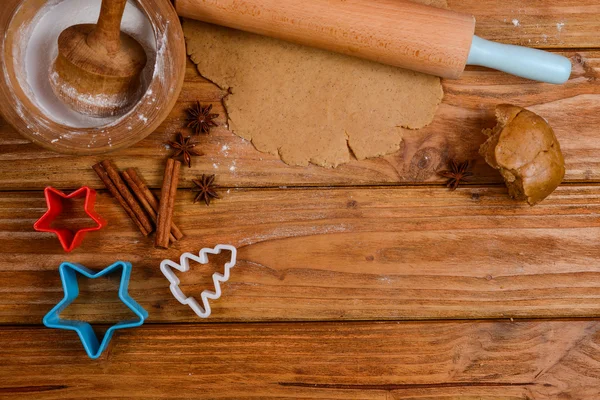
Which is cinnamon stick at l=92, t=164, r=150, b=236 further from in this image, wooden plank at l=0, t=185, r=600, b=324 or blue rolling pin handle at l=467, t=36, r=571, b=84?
blue rolling pin handle at l=467, t=36, r=571, b=84

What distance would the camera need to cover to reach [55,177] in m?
1.36

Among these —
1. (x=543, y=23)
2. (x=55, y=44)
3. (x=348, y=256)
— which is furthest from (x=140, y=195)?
(x=543, y=23)

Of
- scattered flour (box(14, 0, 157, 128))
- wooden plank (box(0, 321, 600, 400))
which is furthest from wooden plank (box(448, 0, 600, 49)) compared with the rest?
scattered flour (box(14, 0, 157, 128))

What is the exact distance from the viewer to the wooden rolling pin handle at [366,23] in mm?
1221

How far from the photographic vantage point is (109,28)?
44.5 inches

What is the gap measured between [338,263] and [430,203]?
27 centimetres

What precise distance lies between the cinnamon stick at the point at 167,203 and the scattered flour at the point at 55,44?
18 cm

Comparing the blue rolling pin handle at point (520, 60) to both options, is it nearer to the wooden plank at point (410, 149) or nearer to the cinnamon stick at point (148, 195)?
the wooden plank at point (410, 149)

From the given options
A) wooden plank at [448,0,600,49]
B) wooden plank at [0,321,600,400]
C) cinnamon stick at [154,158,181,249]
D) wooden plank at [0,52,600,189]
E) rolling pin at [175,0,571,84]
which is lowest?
wooden plank at [0,321,600,400]

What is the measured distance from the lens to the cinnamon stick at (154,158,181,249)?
51.7 inches

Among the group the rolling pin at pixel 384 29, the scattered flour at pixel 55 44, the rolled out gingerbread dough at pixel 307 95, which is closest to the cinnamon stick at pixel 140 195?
the scattered flour at pixel 55 44

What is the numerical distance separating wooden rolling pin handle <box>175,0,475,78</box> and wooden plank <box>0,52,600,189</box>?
0.16 meters

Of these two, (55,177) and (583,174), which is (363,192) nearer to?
(583,174)

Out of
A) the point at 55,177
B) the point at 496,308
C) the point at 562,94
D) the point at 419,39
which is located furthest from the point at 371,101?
the point at 55,177
